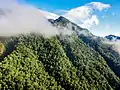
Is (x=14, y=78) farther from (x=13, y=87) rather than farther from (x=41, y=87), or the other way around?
(x=41, y=87)

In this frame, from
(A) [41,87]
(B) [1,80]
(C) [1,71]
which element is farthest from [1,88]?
(A) [41,87]

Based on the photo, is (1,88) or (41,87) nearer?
(1,88)

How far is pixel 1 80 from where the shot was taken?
598ft

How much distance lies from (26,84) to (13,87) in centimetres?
1331

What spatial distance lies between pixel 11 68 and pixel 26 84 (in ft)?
61.8

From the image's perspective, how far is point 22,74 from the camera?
7849 inches

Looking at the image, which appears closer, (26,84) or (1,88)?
(1,88)

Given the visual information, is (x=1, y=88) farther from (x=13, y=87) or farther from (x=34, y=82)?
(x=34, y=82)

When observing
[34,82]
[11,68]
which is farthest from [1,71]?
[34,82]

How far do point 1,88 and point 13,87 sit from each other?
7879 millimetres

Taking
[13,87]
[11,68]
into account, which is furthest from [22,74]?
[13,87]

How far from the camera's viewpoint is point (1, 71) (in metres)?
193

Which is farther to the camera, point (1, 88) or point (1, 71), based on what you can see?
point (1, 71)

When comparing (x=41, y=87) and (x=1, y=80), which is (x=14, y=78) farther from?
(x=41, y=87)
